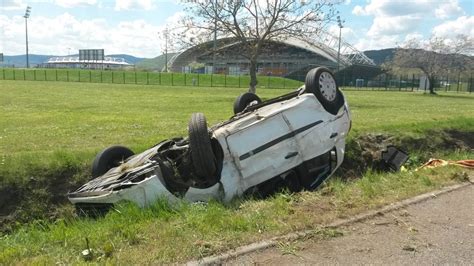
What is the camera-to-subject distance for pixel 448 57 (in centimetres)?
5638

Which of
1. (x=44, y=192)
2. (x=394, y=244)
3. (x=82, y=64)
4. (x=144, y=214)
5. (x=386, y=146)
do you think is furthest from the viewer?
(x=82, y=64)

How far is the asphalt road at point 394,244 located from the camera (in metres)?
3.92

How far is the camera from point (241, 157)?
6.25 meters

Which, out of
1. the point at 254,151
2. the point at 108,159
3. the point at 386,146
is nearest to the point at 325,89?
the point at 254,151

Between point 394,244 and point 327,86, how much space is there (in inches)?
139

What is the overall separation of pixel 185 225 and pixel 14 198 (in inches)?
159

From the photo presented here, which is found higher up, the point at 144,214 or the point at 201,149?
the point at 201,149

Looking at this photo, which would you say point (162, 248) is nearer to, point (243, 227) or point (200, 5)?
point (243, 227)

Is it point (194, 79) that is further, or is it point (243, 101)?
point (194, 79)

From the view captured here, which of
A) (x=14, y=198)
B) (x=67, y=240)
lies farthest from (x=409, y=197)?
(x=14, y=198)

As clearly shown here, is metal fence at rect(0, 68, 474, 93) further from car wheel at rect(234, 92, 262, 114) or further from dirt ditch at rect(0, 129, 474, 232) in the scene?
dirt ditch at rect(0, 129, 474, 232)

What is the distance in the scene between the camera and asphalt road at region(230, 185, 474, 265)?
392 cm

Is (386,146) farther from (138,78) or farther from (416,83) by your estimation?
(416,83)

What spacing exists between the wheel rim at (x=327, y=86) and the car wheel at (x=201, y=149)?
217cm
